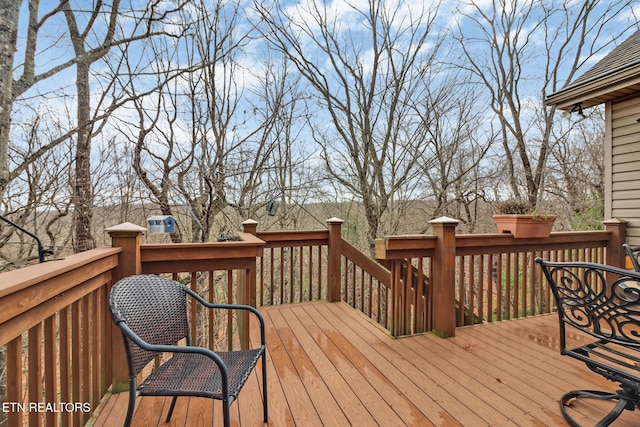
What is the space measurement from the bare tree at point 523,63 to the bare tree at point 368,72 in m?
1.62

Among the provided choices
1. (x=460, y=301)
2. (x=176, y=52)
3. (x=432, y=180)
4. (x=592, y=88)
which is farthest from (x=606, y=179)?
(x=176, y=52)

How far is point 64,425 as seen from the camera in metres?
1.40

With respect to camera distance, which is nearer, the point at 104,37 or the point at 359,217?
the point at 104,37

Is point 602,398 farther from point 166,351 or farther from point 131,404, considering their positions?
point 131,404

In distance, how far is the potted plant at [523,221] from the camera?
289 cm

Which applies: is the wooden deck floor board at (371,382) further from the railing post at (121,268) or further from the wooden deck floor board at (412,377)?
the railing post at (121,268)

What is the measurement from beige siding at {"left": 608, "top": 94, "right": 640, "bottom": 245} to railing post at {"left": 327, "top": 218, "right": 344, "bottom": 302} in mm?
3335

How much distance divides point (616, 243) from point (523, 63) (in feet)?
18.4

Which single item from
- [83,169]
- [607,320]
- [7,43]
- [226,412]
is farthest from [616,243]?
[83,169]

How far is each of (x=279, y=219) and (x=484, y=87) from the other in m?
5.78

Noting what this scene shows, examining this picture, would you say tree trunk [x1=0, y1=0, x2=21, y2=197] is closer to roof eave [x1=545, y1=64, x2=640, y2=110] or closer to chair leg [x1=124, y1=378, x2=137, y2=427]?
chair leg [x1=124, y1=378, x2=137, y2=427]

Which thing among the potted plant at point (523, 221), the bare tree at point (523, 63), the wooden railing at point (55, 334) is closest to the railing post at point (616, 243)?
the potted plant at point (523, 221)

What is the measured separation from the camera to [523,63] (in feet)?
23.4

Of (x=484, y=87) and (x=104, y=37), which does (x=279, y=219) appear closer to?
(x=104, y=37)
